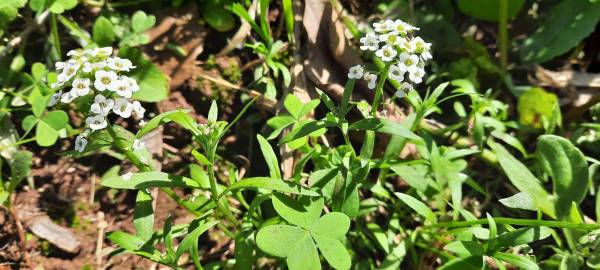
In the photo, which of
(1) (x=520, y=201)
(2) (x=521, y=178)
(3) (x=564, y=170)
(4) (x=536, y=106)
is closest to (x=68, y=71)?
(1) (x=520, y=201)

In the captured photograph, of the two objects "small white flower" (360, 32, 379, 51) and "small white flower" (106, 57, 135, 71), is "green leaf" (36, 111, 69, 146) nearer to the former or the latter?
"small white flower" (106, 57, 135, 71)

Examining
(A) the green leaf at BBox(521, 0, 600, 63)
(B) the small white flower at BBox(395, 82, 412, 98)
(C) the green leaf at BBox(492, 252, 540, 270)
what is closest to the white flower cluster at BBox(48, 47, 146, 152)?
(B) the small white flower at BBox(395, 82, 412, 98)

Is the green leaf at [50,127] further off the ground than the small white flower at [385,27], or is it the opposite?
the small white flower at [385,27]

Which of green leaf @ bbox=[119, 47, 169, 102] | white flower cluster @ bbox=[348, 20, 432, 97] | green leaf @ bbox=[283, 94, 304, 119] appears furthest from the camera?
green leaf @ bbox=[119, 47, 169, 102]

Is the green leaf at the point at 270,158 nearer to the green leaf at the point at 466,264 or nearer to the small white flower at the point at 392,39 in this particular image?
the small white flower at the point at 392,39

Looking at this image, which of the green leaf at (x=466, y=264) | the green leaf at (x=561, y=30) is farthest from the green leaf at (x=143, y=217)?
the green leaf at (x=561, y=30)

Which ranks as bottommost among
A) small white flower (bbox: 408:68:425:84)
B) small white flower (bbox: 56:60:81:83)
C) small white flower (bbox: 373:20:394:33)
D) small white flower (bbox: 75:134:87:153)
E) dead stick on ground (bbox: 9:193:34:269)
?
dead stick on ground (bbox: 9:193:34:269)
